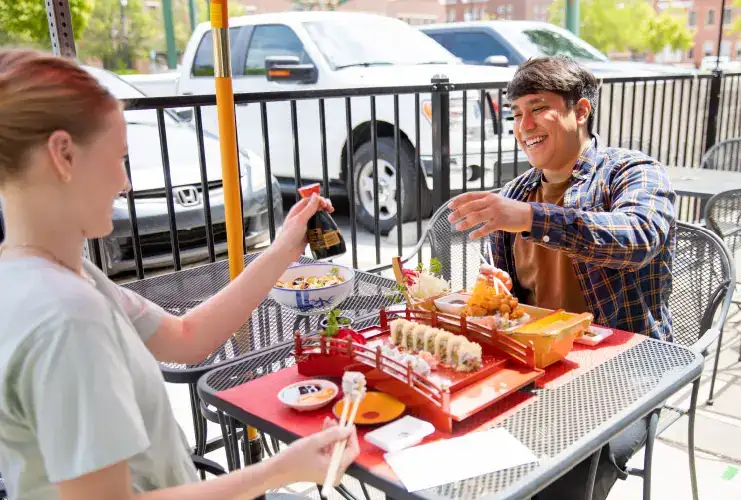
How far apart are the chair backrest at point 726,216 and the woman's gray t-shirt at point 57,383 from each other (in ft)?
9.99

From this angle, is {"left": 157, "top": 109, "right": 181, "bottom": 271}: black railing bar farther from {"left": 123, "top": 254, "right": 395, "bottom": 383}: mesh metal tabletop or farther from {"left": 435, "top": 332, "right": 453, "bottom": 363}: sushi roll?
{"left": 435, "top": 332, "right": 453, "bottom": 363}: sushi roll

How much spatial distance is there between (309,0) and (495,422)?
1914 inches

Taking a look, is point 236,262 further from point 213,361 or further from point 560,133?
point 560,133

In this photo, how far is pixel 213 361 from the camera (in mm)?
1658

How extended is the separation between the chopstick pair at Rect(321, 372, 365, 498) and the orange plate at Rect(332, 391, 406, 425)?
0.02 m

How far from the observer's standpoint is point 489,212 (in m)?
1.62

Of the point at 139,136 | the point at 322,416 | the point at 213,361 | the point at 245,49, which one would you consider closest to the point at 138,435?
the point at 322,416

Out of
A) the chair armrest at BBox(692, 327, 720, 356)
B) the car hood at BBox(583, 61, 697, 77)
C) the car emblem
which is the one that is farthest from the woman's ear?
the car hood at BBox(583, 61, 697, 77)

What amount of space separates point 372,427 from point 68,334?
573 millimetres

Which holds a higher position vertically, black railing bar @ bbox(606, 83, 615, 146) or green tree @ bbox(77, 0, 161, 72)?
green tree @ bbox(77, 0, 161, 72)

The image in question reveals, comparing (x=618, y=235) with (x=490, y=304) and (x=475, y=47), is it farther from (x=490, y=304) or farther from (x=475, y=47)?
(x=475, y=47)

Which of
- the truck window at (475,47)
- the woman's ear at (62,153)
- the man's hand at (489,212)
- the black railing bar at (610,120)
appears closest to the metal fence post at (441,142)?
the black railing bar at (610,120)

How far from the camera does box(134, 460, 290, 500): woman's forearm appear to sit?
99 cm

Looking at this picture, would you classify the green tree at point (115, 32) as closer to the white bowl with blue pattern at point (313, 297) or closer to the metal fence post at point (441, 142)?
the metal fence post at point (441, 142)
